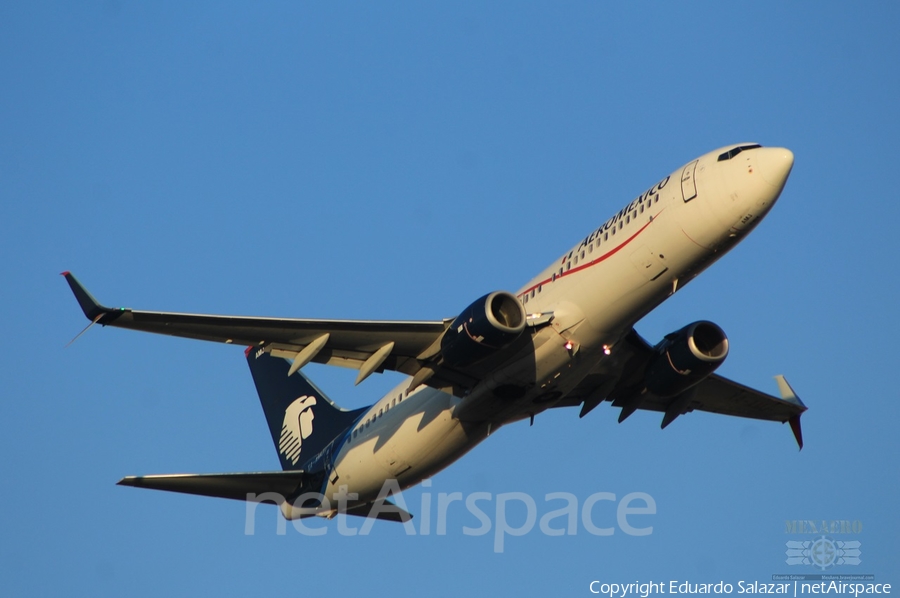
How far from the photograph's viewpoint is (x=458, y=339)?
31406mm

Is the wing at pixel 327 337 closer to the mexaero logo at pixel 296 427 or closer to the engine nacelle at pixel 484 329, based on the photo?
the engine nacelle at pixel 484 329

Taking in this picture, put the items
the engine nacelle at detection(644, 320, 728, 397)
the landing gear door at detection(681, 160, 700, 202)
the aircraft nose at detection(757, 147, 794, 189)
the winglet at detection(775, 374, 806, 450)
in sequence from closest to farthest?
the aircraft nose at detection(757, 147, 794, 189)
the landing gear door at detection(681, 160, 700, 202)
the engine nacelle at detection(644, 320, 728, 397)
the winglet at detection(775, 374, 806, 450)

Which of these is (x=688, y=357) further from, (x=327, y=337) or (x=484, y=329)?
(x=327, y=337)

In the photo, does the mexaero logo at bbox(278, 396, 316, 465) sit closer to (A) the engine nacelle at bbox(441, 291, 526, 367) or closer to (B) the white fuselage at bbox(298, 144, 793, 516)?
(B) the white fuselage at bbox(298, 144, 793, 516)

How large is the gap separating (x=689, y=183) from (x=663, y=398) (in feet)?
29.4

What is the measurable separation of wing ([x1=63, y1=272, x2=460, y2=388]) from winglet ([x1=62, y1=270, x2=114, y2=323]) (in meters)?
0.79

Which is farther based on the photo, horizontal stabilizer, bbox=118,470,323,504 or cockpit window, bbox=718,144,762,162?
horizontal stabilizer, bbox=118,470,323,504

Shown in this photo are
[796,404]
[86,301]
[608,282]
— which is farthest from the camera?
[796,404]

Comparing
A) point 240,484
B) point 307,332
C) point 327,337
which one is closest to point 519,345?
point 327,337

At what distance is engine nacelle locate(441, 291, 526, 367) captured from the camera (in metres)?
30.8

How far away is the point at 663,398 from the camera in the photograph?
37.5 meters

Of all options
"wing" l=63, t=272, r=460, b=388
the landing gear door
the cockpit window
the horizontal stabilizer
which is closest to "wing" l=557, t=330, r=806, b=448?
the landing gear door

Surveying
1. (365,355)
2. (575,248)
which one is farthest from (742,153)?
(365,355)

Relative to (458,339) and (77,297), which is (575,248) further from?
(77,297)
